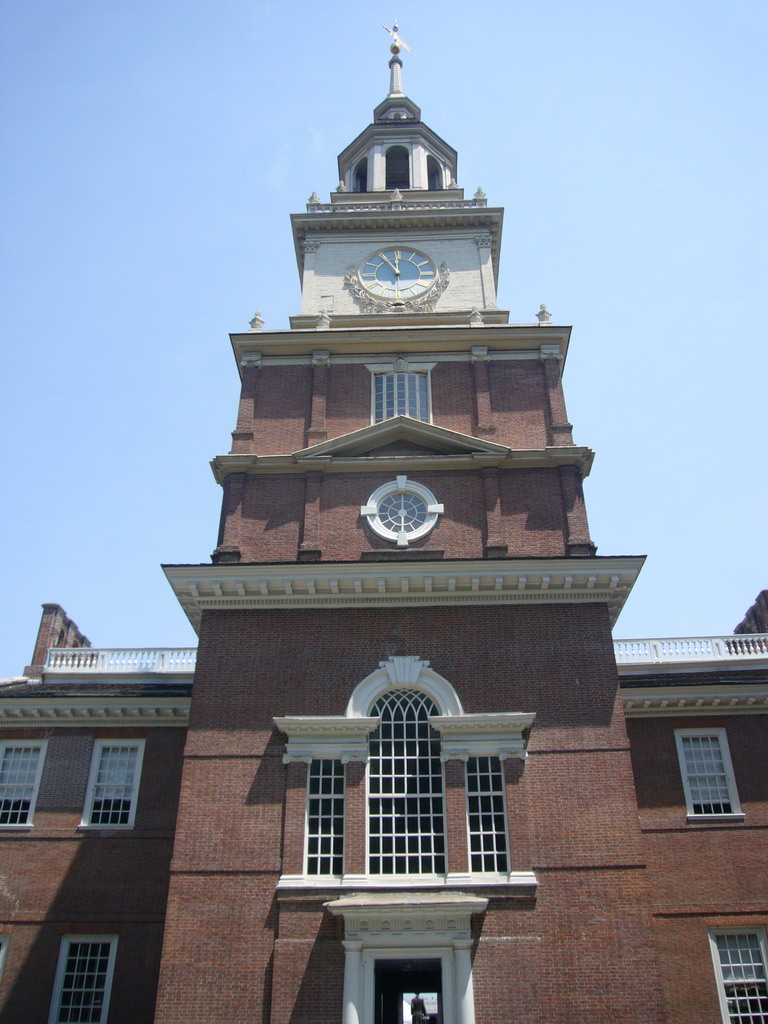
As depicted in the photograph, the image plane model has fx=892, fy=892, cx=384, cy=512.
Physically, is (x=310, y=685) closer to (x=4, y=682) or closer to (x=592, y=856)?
(x=592, y=856)

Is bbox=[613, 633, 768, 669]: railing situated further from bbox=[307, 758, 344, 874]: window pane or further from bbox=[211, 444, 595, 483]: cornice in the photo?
bbox=[307, 758, 344, 874]: window pane

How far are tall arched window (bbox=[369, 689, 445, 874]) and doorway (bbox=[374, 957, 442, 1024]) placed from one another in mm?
1488

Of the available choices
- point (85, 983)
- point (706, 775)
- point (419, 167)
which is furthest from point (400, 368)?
point (85, 983)

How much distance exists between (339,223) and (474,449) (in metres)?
9.70

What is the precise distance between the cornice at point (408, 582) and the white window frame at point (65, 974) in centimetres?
807

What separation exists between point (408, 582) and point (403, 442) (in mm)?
4020

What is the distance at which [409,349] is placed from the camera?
2217 cm

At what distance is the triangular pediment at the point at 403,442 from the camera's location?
793 inches

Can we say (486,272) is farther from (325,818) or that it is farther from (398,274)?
(325,818)

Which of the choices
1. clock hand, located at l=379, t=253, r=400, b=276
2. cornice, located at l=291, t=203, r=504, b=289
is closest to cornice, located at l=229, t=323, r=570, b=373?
clock hand, located at l=379, t=253, r=400, b=276

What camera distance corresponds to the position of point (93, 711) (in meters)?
21.9

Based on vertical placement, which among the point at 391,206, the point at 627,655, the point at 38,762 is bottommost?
the point at 38,762

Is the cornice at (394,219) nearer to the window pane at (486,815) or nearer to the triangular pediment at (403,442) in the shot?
the triangular pediment at (403,442)

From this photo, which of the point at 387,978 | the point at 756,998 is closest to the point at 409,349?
the point at 387,978
